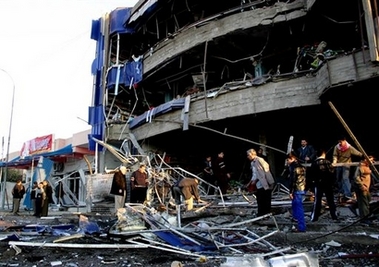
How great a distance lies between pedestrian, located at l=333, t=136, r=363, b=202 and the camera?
8180 millimetres

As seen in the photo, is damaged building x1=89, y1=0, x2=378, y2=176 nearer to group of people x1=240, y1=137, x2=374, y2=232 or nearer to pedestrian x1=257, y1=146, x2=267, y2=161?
pedestrian x1=257, y1=146, x2=267, y2=161

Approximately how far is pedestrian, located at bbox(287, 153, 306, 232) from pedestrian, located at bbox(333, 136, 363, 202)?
5.28 ft

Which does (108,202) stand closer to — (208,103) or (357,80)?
(208,103)

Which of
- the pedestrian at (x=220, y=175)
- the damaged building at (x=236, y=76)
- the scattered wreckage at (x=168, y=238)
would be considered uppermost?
the damaged building at (x=236, y=76)

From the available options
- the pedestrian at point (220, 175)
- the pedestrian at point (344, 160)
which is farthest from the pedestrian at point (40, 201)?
the pedestrian at point (344, 160)

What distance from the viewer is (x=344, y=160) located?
8.18 m

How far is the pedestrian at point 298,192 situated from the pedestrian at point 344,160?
1.61m

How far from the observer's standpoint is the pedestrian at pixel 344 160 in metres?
8.18

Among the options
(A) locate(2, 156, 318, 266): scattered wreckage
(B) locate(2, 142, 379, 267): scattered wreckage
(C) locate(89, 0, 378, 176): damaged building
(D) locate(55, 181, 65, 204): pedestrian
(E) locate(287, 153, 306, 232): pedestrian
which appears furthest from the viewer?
(D) locate(55, 181, 65, 204): pedestrian

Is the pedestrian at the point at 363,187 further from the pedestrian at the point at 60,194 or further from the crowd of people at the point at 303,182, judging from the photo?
the pedestrian at the point at 60,194

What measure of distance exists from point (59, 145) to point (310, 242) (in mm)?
26105

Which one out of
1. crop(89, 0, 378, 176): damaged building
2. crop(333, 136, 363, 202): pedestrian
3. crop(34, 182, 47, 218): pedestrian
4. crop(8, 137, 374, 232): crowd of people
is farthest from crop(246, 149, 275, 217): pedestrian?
crop(34, 182, 47, 218): pedestrian

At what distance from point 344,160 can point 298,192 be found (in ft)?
7.23

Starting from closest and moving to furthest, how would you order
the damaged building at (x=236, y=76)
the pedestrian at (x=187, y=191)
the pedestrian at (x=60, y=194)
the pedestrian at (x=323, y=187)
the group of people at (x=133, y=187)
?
the pedestrian at (x=323, y=187)
the pedestrian at (x=187, y=191)
the group of people at (x=133, y=187)
the damaged building at (x=236, y=76)
the pedestrian at (x=60, y=194)
